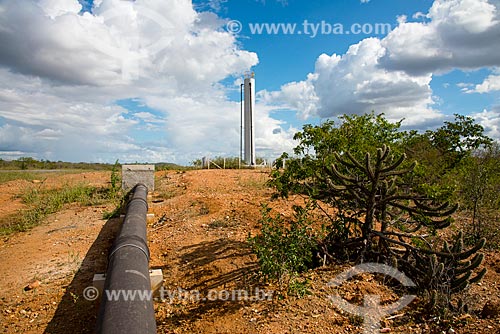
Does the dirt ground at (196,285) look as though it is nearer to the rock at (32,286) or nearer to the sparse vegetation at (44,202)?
the rock at (32,286)

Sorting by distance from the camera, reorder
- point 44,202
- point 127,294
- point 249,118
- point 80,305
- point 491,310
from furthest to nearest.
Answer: point 249,118 → point 44,202 → point 80,305 → point 491,310 → point 127,294

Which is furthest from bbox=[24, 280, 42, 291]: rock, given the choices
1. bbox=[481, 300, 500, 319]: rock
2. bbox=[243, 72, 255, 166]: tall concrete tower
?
bbox=[243, 72, 255, 166]: tall concrete tower

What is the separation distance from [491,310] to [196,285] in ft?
11.2

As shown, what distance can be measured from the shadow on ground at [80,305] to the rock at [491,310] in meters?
4.20

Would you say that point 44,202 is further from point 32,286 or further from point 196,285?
point 196,285

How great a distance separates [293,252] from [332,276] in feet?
2.23

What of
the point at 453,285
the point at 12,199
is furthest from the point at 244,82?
the point at 453,285

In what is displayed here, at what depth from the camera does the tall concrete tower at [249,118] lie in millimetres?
27219

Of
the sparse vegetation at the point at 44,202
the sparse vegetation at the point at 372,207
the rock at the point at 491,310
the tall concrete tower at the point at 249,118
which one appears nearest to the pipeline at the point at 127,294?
the sparse vegetation at the point at 372,207

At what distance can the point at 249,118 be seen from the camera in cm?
2731

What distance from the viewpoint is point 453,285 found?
4363mm

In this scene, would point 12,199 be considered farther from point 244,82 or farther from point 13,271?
point 244,82

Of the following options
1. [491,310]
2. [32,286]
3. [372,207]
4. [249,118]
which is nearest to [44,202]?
[32,286]

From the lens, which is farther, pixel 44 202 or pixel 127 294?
pixel 44 202
